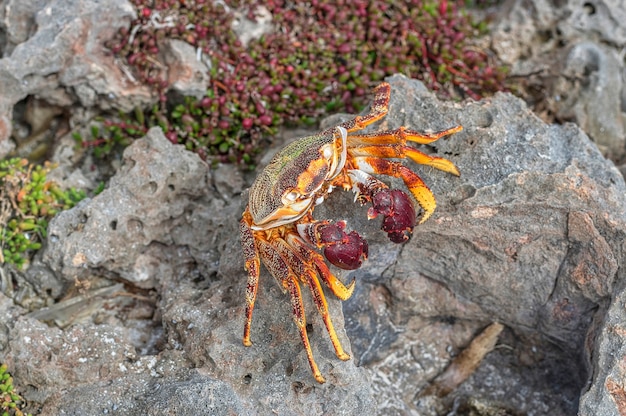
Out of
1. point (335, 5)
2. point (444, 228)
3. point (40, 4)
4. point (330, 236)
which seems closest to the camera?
point (330, 236)

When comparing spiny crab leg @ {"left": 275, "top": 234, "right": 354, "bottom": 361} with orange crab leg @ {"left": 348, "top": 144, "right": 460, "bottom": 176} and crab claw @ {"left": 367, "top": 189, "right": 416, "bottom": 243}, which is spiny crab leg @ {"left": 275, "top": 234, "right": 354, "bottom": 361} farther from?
orange crab leg @ {"left": 348, "top": 144, "right": 460, "bottom": 176}

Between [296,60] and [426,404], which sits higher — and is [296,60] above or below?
above

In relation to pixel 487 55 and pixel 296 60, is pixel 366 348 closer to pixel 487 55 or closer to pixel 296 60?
pixel 296 60

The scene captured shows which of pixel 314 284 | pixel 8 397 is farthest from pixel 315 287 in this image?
pixel 8 397

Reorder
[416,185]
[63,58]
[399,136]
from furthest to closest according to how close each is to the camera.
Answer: [63,58]
[399,136]
[416,185]

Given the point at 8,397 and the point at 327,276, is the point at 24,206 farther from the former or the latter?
the point at 327,276

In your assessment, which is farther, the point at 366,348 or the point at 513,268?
the point at 366,348

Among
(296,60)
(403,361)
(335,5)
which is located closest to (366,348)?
(403,361)
